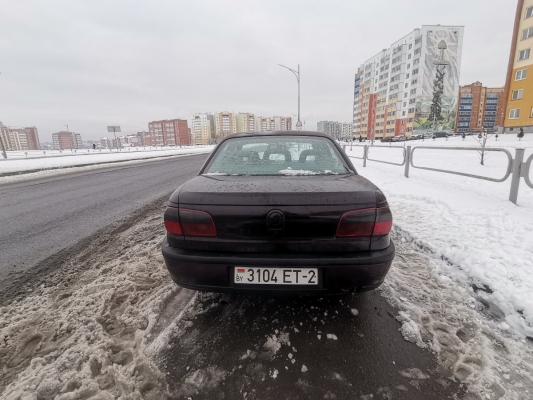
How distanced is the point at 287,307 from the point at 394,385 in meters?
0.87

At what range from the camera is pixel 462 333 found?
73.3 inches

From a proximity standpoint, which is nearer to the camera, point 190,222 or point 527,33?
point 190,222

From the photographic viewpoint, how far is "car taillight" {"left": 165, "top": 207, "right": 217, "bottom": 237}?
1797mm

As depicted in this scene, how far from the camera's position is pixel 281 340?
5.93 feet

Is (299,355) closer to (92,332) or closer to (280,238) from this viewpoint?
(280,238)

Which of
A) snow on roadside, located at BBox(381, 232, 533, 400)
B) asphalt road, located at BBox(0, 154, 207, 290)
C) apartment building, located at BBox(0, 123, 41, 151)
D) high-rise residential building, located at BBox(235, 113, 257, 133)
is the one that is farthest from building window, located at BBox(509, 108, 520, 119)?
apartment building, located at BBox(0, 123, 41, 151)

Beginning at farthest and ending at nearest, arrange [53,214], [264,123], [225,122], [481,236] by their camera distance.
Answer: [264,123]
[225,122]
[53,214]
[481,236]

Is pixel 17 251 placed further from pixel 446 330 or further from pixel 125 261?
pixel 446 330

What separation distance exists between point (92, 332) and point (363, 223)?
80.1 inches

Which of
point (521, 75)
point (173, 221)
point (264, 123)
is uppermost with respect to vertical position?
point (264, 123)

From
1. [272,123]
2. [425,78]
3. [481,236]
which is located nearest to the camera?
[481,236]

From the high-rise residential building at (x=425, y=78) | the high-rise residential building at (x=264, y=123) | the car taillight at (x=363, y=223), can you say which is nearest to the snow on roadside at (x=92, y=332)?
the car taillight at (x=363, y=223)

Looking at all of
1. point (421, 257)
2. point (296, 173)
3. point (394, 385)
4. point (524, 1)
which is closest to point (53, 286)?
point (296, 173)

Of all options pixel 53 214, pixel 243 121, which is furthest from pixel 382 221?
pixel 243 121
